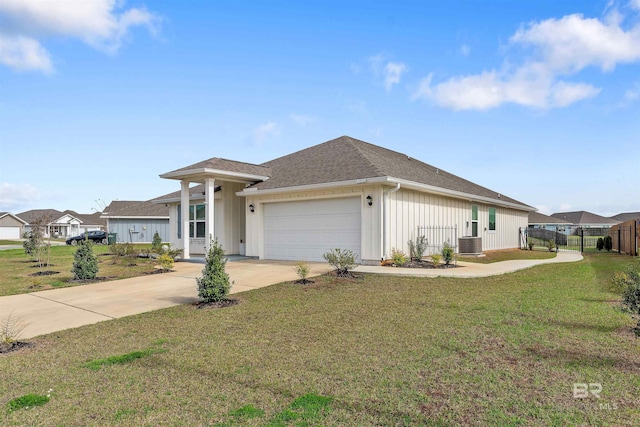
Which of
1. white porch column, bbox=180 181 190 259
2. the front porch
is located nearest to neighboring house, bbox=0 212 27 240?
the front porch

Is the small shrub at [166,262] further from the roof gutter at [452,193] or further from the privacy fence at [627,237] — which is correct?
the privacy fence at [627,237]

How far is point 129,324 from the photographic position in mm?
6207

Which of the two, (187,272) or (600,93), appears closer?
(187,272)

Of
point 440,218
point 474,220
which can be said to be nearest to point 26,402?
point 440,218

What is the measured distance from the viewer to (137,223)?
38250 millimetres

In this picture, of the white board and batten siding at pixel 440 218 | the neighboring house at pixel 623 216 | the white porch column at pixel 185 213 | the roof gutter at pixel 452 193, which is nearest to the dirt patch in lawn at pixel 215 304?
the roof gutter at pixel 452 193

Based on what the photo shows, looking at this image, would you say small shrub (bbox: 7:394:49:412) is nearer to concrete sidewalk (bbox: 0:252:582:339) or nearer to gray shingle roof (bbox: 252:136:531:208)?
concrete sidewalk (bbox: 0:252:582:339)

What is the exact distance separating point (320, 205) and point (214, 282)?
24.2 ft

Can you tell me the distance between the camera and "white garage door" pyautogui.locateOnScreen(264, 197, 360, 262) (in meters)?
13.5

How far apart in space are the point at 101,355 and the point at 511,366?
16.2 feet

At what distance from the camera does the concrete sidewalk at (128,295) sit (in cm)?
679

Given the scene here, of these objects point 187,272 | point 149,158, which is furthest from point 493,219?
point 149,158

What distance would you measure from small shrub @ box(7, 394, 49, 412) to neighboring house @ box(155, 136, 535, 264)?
8.83 metres

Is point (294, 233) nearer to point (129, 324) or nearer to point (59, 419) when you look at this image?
point (129, 324)
